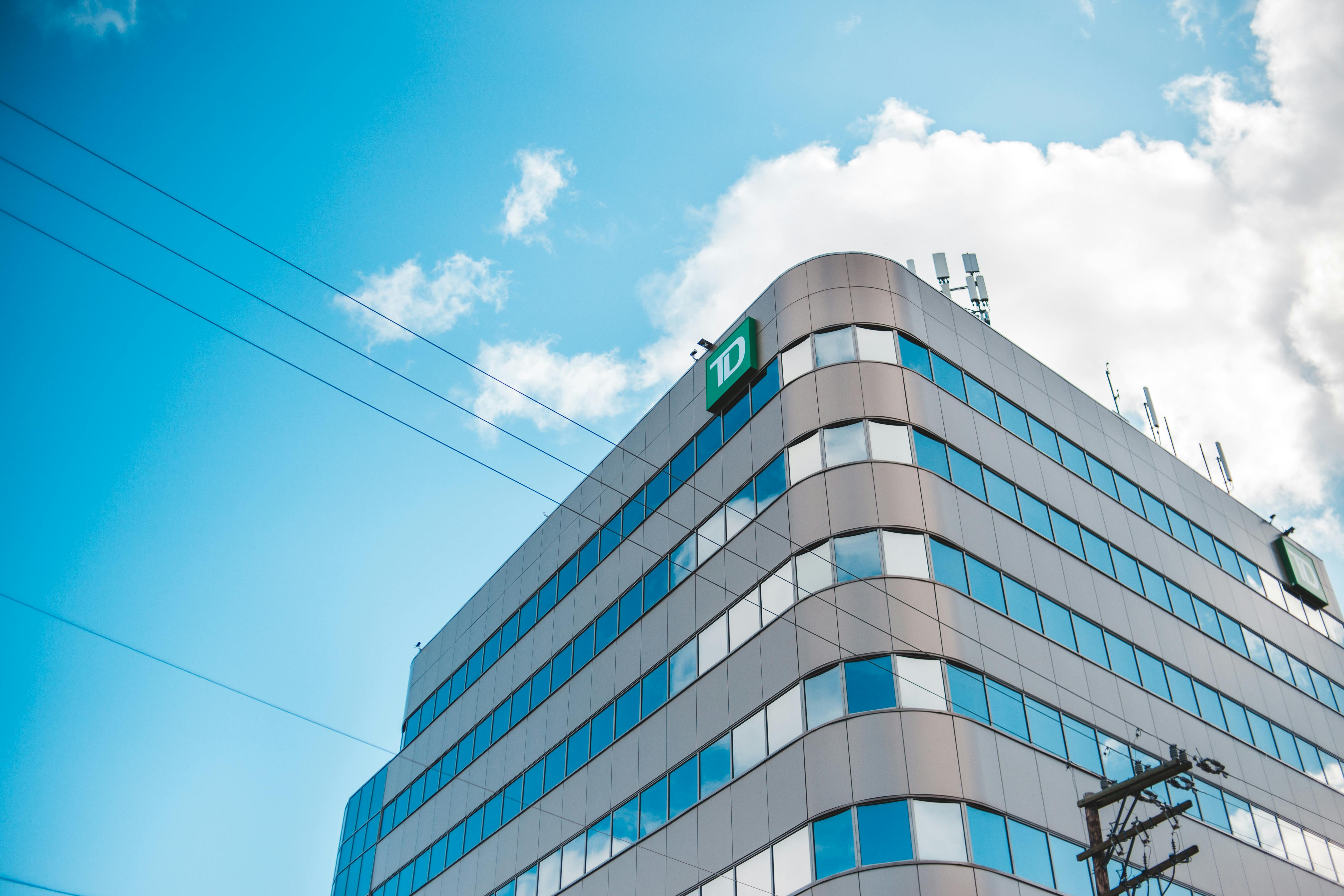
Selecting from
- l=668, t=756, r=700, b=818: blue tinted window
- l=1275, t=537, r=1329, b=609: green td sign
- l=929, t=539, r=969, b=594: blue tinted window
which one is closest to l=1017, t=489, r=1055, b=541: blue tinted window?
l=929, t=539, r=969, b=594: blue tinted window

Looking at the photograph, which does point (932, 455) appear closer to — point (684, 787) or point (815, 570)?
point (815, 570)

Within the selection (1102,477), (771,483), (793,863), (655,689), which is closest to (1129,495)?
(1102,477)

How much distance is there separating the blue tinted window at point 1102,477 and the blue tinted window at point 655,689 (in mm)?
→ 15141

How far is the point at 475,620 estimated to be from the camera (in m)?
43.8

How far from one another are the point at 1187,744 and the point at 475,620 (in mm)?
27073

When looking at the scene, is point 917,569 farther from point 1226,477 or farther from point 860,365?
point 1226,477

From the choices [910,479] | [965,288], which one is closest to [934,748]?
[910,479]

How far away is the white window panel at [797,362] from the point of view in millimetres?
29672

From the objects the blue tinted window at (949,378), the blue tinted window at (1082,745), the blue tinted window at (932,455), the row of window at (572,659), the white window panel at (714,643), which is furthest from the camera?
the blue tinted window at (949,378)

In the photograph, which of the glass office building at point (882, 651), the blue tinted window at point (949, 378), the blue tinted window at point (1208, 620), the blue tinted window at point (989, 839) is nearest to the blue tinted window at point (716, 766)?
the glass office building at point (882, 651)

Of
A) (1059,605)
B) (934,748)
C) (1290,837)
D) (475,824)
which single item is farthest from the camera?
(475,824)

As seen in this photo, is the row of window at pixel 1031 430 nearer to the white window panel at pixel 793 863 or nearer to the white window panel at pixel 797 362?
the white window panel at pixel 797 362

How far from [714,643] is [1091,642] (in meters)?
10.4

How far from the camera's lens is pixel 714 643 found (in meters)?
28.3
